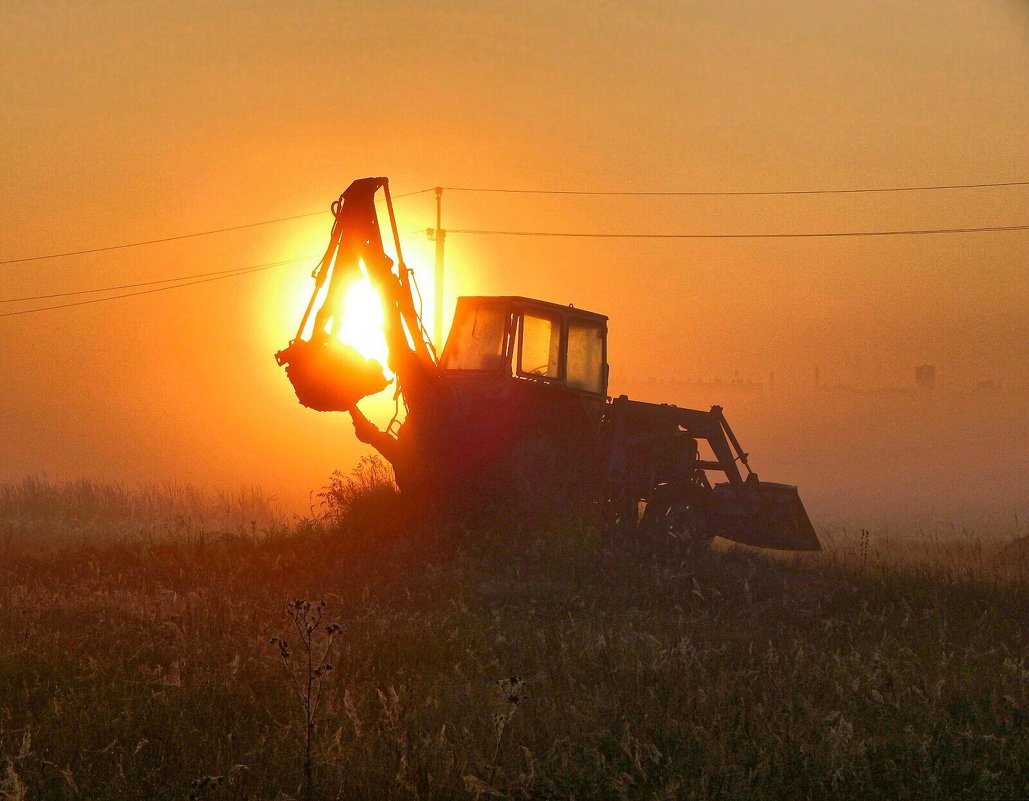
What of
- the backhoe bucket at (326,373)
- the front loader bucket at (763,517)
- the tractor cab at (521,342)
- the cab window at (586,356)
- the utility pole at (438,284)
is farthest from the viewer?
the utility pole at (438,284)

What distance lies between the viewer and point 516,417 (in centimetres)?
1506

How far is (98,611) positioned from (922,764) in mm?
7518

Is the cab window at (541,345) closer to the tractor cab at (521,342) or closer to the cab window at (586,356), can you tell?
the tractor cab at (521,342)

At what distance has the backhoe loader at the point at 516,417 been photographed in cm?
1448

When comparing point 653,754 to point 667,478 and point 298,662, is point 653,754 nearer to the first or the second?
point 298,662

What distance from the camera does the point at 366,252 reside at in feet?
47.9

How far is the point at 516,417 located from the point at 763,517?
12.7 feet

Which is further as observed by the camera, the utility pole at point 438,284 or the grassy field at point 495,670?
the utility pole at point 438,284

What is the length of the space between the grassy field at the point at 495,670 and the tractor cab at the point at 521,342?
218 centimetres

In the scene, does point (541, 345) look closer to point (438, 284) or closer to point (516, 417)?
point (516, 417)

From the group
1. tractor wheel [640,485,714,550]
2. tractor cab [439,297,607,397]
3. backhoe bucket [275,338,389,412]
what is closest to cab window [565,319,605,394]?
tractor cab [439,297,607,397]

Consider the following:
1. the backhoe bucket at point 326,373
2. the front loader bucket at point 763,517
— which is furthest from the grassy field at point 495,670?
the backhoe bucket at point 326,373

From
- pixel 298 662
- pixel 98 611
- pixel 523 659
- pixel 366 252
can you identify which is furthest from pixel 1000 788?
pixel 366 252

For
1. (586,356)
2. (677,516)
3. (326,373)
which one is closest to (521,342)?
(586,356)
